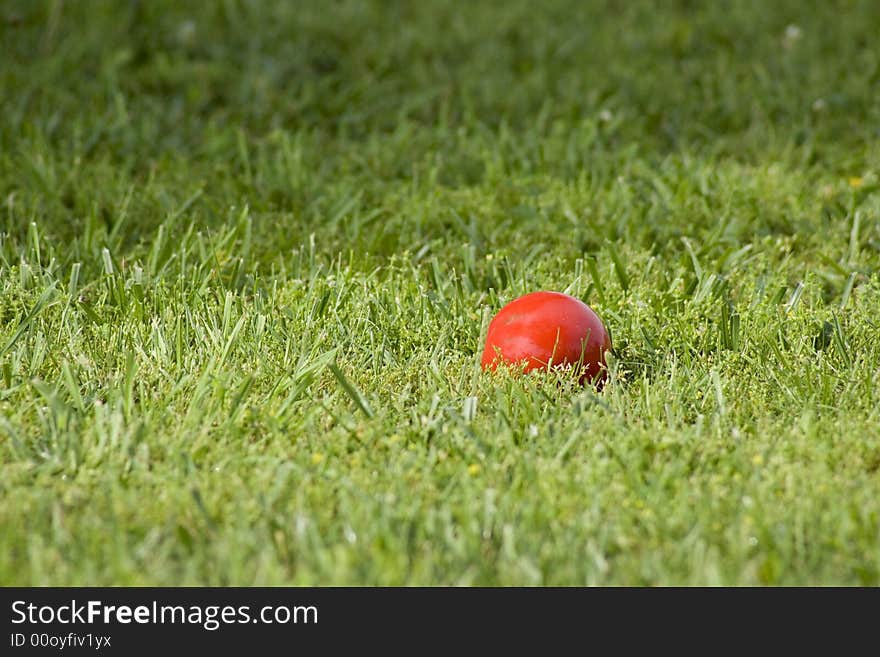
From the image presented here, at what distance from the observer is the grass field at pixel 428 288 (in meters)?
2.42

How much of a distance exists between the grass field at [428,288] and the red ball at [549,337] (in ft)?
0.32

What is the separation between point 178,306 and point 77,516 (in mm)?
1186

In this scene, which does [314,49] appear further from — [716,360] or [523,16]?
[716,360]

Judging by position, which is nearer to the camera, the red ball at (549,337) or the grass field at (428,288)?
the grass field at (428,288)

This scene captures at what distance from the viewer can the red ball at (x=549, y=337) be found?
10.1 feet

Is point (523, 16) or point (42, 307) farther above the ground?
point (523, 16)

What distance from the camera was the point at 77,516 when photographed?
8.09ft

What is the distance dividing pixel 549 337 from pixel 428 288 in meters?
0.96

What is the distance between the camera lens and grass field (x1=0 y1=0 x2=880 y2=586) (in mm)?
2418

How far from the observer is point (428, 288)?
156 inches

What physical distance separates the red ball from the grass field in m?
0.10

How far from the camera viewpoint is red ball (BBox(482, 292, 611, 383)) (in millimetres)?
3080

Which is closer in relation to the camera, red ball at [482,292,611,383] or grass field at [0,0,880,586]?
grass field at [0,0,880,586]

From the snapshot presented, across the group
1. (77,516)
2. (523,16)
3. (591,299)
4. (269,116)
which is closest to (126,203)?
(269,116)
